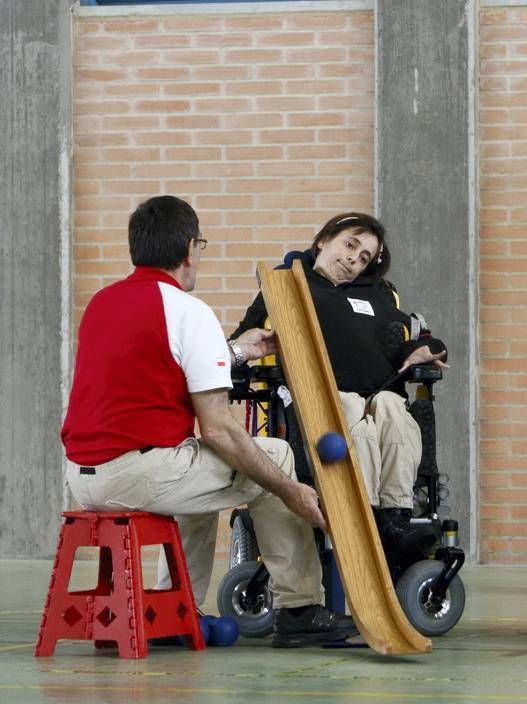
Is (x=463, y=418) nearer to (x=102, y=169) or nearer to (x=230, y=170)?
(x=230, y=170)

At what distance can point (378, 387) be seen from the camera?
4.96 m

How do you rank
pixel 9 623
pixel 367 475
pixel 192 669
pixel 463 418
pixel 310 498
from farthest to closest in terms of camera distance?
pixel 463 418 → pixel 9 623 → pixel 367 475 → pixel 310 498 → pixel 192 669

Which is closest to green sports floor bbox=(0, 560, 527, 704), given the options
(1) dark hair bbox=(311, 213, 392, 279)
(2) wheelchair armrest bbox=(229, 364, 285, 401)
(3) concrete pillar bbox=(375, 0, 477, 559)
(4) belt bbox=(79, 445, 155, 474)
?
(4) belt bbox=(79, 445, 155, 474)

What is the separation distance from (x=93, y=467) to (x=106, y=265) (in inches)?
148

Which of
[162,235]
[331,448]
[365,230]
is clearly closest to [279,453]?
[331,448]

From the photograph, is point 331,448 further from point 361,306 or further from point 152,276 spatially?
point 361,306

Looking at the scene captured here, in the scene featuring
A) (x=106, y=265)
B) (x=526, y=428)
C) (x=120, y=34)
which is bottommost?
(x=526, y=428)

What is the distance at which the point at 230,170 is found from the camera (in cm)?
770

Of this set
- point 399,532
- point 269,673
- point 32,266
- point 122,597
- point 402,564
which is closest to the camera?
point 269,673

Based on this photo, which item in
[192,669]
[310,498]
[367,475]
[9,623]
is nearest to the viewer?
[192,669]

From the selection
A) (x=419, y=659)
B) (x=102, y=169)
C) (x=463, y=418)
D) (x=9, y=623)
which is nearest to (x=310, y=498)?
(x=419, y=659)

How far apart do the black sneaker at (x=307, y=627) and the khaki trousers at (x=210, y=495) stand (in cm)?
3

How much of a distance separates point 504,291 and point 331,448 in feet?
11.6

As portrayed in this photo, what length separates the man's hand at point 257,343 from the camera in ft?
14.5
